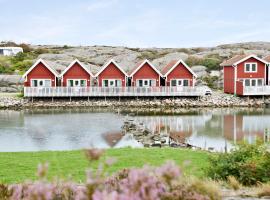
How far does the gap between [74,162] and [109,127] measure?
1536 centimetres

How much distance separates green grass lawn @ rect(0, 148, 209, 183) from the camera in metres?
12.7

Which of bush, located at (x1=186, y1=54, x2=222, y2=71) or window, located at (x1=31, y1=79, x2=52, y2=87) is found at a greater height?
bush, located at (x1=186, y1=54, x2=222, y2=71)

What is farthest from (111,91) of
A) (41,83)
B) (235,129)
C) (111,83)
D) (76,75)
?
(235,129)

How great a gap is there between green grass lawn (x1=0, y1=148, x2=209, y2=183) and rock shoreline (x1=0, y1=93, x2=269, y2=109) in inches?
1085

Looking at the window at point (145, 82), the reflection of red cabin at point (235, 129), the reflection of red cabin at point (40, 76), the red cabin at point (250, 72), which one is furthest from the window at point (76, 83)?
the reflection of red cabin at point (235, 129)

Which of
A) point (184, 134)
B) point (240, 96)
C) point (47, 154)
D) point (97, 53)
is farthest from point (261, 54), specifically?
point (47, 154)

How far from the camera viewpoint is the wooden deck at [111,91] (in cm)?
4650

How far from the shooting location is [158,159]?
15.5 meters

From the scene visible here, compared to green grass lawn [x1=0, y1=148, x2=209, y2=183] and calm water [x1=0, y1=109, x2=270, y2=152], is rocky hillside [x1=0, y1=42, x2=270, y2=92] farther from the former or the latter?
green grass lawn [x1=0, y1=148, x2=209, y2=183]

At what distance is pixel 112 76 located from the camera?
4916 cm

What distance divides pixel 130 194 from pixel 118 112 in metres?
37.4

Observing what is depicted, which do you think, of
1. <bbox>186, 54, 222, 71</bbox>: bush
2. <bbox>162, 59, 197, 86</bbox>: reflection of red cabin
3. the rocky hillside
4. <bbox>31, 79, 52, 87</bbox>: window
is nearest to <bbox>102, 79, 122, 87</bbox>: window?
<bbox>162, 59, 197, 86</bbox>: reflection of red cabin

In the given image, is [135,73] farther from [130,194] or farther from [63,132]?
[130,194]

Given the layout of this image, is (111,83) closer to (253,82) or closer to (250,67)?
(250,67)
